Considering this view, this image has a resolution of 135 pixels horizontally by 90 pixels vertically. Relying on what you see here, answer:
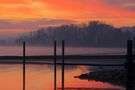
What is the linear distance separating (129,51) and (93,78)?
18.4m

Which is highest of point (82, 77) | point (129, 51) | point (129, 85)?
point (129, 51)

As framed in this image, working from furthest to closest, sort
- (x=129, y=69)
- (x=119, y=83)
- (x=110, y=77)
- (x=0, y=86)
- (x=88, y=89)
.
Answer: (x=110, y=77), (x=119, y=83), (x=0, y=86), (x=88, y=89), (x=129, y=69)

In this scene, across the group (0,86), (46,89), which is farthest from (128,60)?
(0,86)

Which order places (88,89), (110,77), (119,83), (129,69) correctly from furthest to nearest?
(110,77)
(119,83)
(88,89)
(129,69)

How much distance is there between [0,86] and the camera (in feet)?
81.1

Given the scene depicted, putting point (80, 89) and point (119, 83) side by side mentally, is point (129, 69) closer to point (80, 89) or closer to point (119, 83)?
point (80, 89)

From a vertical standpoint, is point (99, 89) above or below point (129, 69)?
below

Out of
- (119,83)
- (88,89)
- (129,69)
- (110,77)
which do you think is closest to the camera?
(129,69)

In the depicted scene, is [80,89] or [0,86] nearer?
[80,89]

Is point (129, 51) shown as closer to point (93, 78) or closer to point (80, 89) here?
point (80, 89)

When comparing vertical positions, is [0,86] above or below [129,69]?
below

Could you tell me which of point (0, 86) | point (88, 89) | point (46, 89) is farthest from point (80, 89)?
point (0, 86)

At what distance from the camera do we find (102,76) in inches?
1212

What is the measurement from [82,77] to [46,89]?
7.92m
